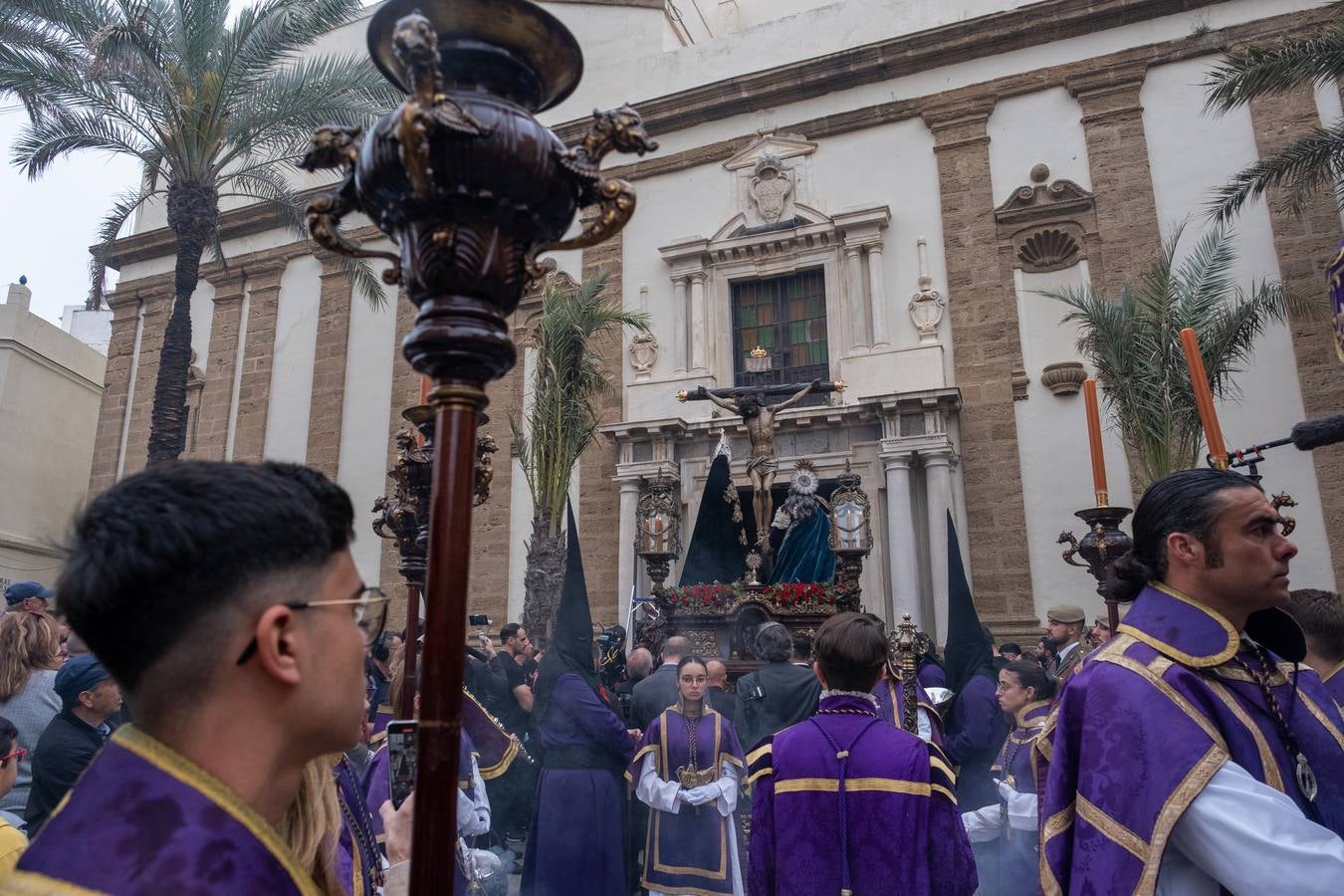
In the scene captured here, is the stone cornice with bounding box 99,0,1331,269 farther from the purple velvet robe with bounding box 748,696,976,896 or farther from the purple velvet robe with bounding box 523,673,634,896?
the purple velvet robe with bounding box 748,696,976,896

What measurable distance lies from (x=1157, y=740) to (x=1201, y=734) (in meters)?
0.09

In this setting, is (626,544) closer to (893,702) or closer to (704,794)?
(893,702)

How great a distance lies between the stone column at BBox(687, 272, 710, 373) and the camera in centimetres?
1518

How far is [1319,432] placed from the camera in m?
3.30

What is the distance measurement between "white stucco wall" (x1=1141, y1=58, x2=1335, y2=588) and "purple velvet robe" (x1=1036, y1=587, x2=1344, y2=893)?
10.7 meters

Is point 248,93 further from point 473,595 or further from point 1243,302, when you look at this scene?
point 1243,302

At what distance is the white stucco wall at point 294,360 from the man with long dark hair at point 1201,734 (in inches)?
690

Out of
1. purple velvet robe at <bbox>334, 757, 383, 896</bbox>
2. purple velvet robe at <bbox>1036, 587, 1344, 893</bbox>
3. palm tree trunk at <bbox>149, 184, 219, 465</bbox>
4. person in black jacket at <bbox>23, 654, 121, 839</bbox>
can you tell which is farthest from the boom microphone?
palm tree trunk at <bbox>149, 184, 219, 465</bbox>

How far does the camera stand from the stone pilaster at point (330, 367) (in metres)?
17.7

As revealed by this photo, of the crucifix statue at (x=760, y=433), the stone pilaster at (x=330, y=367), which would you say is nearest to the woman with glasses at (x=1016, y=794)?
the crucifix statue at (x=760, y=433)

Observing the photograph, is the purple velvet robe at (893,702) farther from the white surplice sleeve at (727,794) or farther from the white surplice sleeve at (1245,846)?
the white surplice sleeve at (1245,846)

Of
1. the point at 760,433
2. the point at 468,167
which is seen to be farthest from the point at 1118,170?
the point at 468,167

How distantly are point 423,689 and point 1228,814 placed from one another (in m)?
1.72

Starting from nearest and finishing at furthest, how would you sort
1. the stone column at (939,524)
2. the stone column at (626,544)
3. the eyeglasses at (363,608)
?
the eyeglasses at (363,608), the stone column at (939,524), the stone column at (626,544)
